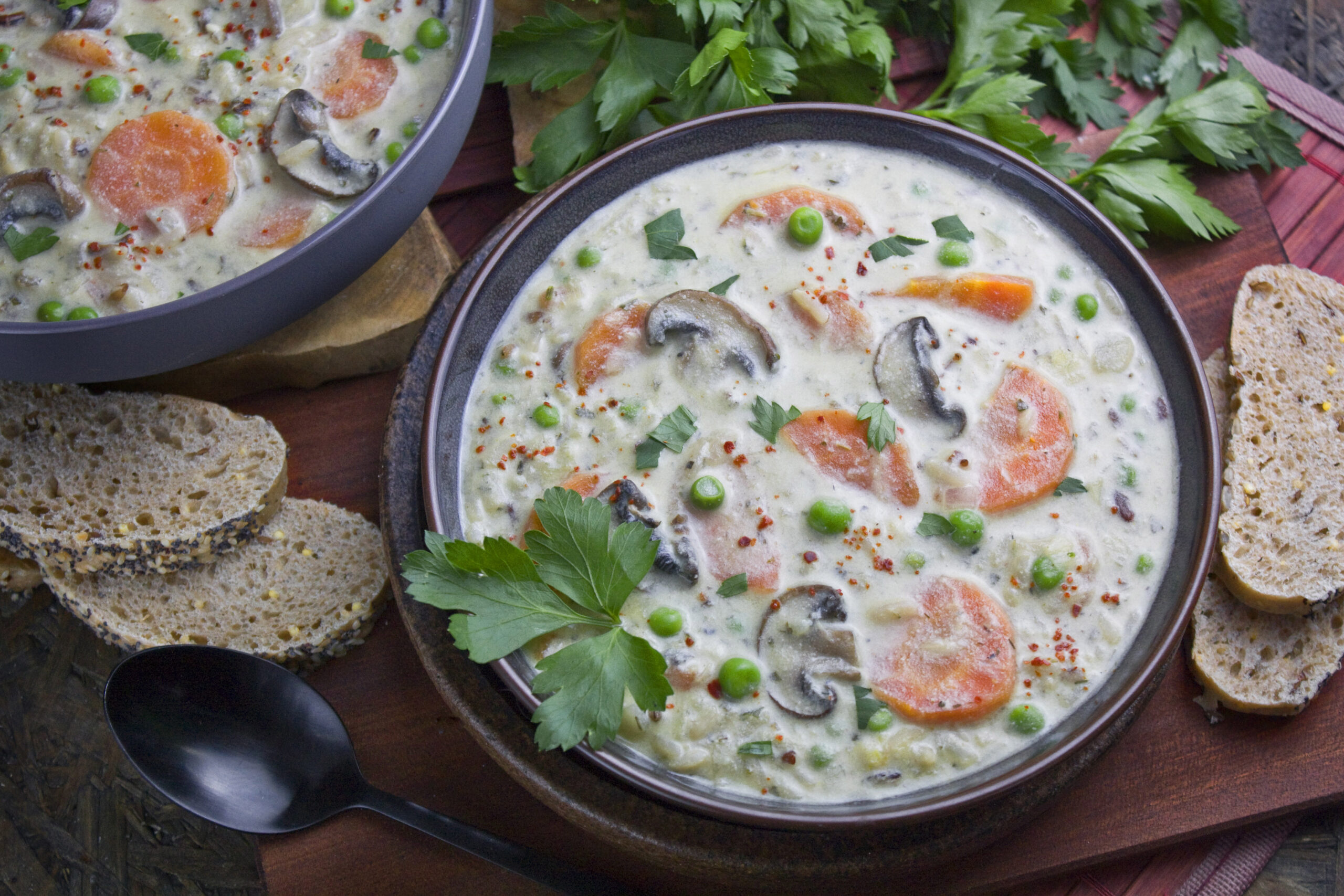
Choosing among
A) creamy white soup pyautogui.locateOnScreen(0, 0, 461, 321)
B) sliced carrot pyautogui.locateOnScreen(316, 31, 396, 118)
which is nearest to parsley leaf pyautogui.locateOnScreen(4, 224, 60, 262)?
creamy white soup pyautogui.locateOnScreen(0, 0, 461, 321)

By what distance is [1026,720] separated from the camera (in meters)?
2.76

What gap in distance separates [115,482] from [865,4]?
9.77 ft

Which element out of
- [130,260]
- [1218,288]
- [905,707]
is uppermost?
[1218,288]

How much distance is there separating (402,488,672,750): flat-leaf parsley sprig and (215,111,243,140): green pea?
5.11ft

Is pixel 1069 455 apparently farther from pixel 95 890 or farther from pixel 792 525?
pixel 95 890

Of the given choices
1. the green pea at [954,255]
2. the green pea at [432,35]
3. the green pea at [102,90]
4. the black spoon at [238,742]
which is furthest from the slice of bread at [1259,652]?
the green pea at [102,90]

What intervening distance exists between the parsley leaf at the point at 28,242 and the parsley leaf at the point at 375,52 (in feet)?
3.59

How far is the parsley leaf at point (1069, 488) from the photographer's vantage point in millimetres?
2953

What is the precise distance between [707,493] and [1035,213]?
137 centimetres

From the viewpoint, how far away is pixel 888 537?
9.44 feet

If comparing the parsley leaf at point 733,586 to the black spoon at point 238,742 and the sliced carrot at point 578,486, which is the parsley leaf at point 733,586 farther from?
the black spoon at point 238,742

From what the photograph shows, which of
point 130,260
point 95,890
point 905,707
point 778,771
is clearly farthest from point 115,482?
point 905,707

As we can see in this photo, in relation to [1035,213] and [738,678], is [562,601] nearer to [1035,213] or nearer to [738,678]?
[738,678]

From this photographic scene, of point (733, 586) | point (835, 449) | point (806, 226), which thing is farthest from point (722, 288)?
point (733, 586)
